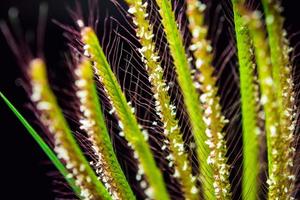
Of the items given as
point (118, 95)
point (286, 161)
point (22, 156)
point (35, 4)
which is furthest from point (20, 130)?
point (286, 161)

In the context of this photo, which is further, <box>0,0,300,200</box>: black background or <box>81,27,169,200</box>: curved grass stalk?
<box>0,0,300,200</box>: black background

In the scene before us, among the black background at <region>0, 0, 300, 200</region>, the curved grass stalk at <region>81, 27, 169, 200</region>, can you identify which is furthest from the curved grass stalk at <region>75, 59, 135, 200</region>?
the black background at <region>0, 0, 300, 200</region>

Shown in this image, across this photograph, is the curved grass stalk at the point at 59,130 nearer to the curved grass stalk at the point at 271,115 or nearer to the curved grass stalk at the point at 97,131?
the curved grass stalk at the point at 97,131


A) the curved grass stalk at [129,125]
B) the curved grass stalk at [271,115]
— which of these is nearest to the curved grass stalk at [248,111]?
the curved grass stalk at [271,115]

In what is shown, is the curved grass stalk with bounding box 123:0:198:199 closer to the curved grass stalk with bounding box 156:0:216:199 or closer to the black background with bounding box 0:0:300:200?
the curved grass stalk with bounding box 156:0:216:199

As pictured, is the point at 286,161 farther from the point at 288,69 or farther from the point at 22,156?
the point at 22,156
